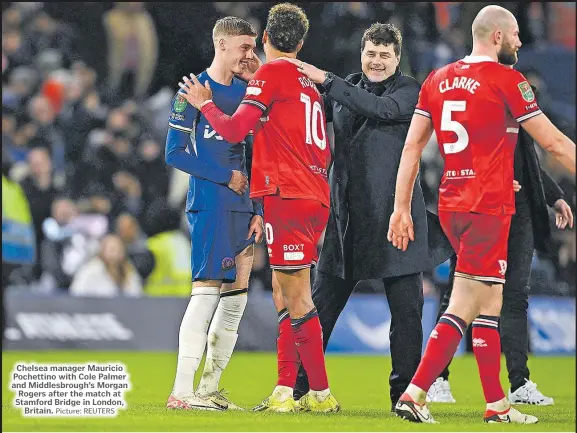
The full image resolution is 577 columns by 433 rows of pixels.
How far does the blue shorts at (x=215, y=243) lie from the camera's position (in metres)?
6.59

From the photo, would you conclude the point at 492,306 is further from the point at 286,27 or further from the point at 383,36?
the point at 286,27

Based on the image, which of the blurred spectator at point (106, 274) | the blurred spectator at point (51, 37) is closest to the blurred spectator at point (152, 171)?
the blurred spectator at point (51, 37)

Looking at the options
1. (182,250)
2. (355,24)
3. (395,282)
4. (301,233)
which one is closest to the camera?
(301,233)

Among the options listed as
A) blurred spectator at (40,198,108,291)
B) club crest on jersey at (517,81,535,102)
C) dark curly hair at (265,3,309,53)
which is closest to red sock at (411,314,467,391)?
club crest on jersey at (517,81,535,102)

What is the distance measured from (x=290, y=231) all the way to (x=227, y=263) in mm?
508

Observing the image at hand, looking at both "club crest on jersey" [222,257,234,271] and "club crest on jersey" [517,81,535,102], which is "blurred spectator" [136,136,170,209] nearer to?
"club crest on jersey" [222,257,234,271]

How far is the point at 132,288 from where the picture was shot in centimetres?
1337

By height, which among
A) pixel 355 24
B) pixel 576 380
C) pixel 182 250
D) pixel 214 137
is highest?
pixel 355 24

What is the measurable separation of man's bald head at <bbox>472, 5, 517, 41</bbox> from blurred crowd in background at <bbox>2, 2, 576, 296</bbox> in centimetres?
722

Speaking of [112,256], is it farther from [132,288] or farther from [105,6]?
[105,6]

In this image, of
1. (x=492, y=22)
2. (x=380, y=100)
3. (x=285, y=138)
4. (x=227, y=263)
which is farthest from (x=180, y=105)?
(x=492, y=22)

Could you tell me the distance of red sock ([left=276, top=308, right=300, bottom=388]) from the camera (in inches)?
258

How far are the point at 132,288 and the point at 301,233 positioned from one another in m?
7.32

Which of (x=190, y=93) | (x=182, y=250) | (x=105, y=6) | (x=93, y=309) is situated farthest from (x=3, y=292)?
(x=190, y=93)
